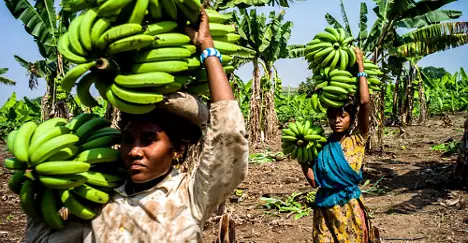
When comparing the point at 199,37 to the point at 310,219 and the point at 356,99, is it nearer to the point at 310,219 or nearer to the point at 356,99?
the point at 356,99

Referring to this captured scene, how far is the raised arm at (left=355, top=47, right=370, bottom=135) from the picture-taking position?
12.0 feet

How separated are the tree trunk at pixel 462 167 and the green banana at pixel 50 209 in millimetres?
7443

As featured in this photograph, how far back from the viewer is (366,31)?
12.8 meters

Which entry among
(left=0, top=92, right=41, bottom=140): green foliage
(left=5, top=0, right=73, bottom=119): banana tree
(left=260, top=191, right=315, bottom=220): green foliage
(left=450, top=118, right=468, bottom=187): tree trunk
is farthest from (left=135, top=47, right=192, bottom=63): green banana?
(left=0, top=92, right=41, bottom=140): green foliage

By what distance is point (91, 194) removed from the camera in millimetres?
1724

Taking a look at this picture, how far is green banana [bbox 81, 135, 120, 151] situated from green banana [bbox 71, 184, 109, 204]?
175 millimetres

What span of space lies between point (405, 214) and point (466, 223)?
2.99ft

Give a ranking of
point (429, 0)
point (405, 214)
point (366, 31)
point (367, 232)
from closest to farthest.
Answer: point (367, 232), point (405, 214), point (429, 0), point (366, 31)

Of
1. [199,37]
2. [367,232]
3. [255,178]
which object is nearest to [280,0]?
[255,178]

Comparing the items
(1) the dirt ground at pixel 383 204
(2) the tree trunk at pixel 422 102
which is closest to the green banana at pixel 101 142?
(1) the dirt ground at pixel 383 204

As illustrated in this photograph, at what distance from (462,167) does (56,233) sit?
752 centimetres

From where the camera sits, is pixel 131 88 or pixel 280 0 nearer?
pixel 131 88

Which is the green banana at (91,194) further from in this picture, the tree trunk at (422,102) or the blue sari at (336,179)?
the tree trunk at (422,102)

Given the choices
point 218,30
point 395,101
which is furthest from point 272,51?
point 218,30
